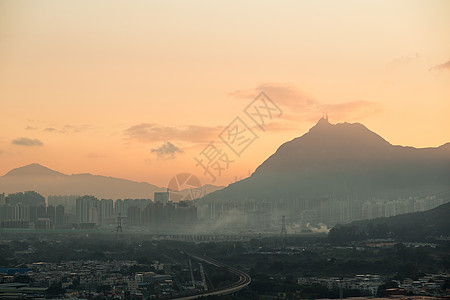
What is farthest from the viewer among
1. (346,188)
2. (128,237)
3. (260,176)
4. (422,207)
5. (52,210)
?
(260,176)

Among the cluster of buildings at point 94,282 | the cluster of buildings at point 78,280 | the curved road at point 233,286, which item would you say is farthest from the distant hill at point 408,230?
the cluster of buildings at point 78,280

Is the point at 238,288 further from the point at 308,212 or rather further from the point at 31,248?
the point at 308,212

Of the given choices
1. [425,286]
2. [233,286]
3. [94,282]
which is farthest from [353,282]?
[94,282]

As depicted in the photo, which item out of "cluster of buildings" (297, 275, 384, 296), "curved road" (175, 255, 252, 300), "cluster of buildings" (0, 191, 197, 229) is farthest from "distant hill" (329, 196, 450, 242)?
"cluster of buildings" (0, 191, 197, 229)

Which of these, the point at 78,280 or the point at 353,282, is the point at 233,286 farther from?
the point at 78,280

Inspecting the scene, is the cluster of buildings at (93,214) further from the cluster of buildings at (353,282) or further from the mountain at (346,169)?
the cluster of buildings at (353,282)

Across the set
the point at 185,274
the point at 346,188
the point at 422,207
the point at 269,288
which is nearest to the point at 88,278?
the point at 185,274
